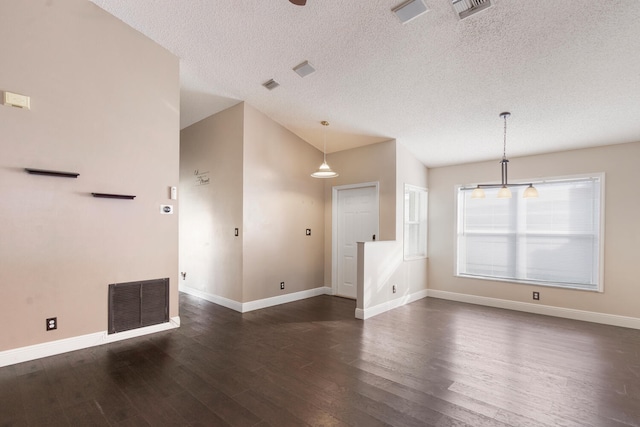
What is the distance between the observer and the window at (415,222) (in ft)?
18.0

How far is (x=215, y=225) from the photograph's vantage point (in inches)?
211

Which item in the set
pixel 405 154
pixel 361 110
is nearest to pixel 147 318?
pixel 361 110

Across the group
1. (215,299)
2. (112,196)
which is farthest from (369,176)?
(112,196)

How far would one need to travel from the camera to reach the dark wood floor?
2.22 metres

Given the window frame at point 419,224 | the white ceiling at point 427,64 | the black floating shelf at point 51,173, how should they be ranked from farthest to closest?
the window frame at point 419,224
the black floating shelf at point 51,173
the white ceiling at point 427,64

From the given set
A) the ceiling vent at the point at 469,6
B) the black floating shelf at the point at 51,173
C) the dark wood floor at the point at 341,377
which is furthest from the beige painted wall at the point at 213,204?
the ceiling vent at the point at 469,6

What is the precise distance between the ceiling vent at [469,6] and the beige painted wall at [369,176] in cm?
255

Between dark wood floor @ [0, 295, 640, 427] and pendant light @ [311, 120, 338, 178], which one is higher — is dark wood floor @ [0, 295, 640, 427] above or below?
below

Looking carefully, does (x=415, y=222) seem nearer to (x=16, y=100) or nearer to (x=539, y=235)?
(x=539, y=235)

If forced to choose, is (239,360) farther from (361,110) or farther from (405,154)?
A: (405,154)

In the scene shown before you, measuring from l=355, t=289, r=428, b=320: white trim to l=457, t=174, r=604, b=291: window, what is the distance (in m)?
0.84

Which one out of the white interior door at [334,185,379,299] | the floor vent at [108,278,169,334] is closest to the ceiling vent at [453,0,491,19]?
the white interior door at [334,185,379,299]

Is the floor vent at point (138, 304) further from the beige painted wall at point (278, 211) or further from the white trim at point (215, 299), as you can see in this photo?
the beige painted wall at point (278, 211)

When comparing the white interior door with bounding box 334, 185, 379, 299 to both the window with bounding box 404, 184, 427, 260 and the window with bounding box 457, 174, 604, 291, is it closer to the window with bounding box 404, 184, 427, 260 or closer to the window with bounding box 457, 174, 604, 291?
the window with bounding box 404, 184, 427, 260
